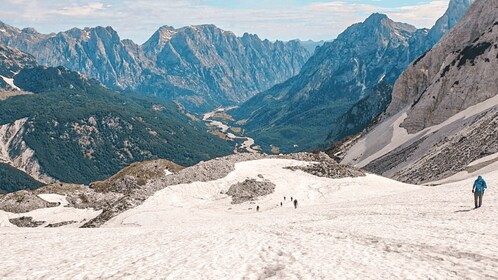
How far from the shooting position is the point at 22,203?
107688mm

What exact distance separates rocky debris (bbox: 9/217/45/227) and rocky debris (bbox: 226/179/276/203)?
185ft

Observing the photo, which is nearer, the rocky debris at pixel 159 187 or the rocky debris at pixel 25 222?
the rocky debris at pixel 159 187

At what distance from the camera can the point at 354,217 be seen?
37.2 m

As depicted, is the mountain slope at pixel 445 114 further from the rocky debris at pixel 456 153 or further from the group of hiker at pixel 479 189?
the group of hiker at pixel 479 189

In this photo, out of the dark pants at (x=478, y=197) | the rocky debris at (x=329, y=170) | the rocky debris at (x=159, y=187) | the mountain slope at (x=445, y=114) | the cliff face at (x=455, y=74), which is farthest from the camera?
the cliff face at (x=455, y=74)

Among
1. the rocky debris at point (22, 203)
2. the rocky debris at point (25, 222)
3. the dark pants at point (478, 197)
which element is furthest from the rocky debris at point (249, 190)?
the rocky debris at point (22, 203)

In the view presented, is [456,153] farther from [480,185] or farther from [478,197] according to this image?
[480,185]

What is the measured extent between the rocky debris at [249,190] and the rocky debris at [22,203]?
6737cm

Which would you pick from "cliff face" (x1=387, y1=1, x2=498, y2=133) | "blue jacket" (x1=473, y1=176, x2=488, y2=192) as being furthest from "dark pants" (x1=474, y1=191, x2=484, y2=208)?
"cliff face" (x1=387, y1=1, x2=498, y2=133)

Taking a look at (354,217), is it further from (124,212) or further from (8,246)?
(124,212)

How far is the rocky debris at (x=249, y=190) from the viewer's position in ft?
205

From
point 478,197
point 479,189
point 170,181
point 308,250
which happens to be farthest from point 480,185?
point 170,181

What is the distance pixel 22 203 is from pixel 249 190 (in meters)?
73.5

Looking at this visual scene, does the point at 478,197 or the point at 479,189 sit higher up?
the point at 479,189
